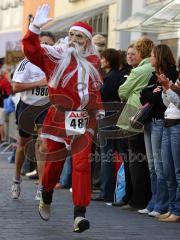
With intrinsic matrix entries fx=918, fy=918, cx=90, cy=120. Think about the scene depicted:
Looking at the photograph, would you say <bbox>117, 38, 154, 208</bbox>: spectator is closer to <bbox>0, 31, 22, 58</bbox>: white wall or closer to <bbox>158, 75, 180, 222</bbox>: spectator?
<bbox>158, 75, 180, 222</bbox>: spectator

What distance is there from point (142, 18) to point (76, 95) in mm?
6693

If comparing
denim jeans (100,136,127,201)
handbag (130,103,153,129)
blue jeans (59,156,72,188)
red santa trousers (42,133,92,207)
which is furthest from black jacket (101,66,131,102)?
red santa trousers (42,133,92,207)

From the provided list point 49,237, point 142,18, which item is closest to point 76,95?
point 49,237

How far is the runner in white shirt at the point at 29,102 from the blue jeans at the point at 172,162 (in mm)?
1951

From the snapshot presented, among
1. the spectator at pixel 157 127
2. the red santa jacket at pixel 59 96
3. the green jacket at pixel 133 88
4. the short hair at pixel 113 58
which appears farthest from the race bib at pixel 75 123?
the short hair at pixel 113 58

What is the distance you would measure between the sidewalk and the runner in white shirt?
536mm

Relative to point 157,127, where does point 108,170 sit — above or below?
below

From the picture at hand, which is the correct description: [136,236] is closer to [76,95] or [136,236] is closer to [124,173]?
[76,95]

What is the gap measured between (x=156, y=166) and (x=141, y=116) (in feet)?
1.84

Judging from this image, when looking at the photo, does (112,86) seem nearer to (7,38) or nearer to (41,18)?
(41,18)

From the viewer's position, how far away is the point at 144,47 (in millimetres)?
10438

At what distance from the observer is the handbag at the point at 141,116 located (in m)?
9.82

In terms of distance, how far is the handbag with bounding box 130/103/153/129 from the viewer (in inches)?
387

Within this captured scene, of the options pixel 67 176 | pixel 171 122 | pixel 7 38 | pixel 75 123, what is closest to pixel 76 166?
pixel 75 123
